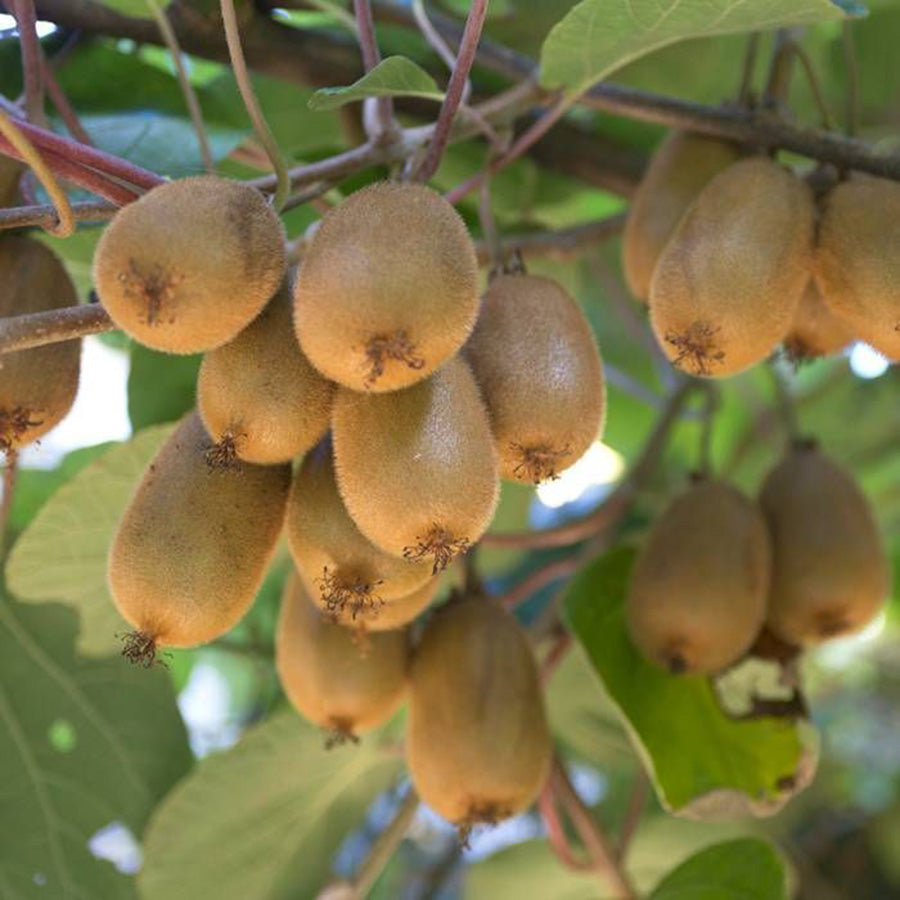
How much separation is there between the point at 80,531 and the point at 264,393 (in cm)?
43

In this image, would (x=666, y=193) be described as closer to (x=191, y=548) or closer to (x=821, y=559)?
(x=821, y=559)

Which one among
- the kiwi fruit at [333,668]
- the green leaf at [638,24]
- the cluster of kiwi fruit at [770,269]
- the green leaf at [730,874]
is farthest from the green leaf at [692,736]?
the green leaf at [638,24]

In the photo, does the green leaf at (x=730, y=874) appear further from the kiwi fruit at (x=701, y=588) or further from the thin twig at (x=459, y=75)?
the thin twig at (x=459, y=75)

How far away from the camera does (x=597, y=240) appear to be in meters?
1.17

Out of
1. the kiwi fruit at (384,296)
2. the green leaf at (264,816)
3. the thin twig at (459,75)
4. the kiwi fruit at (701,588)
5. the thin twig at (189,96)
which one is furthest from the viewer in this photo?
the green leaf at (264,816)

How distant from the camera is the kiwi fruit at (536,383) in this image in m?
0.70

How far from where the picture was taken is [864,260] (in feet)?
2.58

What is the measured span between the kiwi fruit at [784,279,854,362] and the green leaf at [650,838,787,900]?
1.25 feet

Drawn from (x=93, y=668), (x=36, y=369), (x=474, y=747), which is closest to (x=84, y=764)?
(x=93, y=668)

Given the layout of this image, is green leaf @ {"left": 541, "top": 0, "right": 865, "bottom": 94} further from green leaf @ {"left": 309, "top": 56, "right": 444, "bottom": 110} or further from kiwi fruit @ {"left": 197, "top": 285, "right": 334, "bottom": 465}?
kiwi fruit @ {"left": 197, "top": 285, "right": 334, "bottom": 465}

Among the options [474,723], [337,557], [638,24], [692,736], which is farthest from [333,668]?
[638,24]

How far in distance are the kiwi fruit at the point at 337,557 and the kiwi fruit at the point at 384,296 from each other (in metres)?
0.09

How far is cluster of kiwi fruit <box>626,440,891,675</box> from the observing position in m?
1.00

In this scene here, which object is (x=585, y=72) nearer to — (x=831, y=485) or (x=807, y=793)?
(x=831, y=485)
